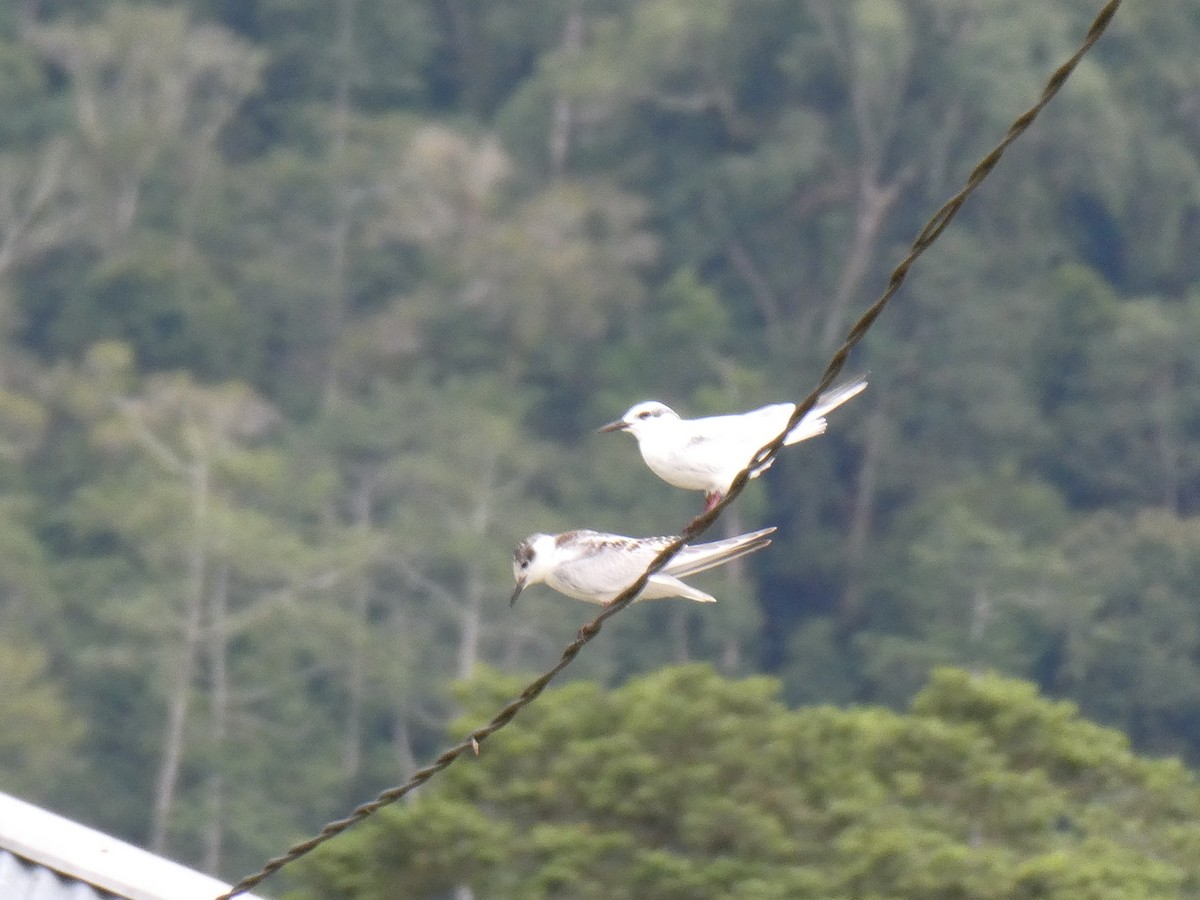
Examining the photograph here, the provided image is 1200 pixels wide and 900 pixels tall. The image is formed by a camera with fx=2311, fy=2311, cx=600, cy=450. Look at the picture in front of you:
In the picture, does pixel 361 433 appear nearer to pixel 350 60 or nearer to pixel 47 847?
pixel 350 60

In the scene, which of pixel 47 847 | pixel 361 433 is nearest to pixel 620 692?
pixel 47 847

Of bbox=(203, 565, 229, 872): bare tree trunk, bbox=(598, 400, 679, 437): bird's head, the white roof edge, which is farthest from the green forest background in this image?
bbox=(598, 400, 679, 437): bird's head

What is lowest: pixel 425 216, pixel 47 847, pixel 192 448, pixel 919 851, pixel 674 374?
pixel 47 847

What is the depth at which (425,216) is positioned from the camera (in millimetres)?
33500

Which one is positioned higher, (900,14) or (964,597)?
(900,14)

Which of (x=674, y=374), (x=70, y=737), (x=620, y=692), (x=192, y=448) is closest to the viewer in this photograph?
(x=620, y=692)

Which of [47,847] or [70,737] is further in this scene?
[70,737]

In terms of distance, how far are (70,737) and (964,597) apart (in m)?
10.5

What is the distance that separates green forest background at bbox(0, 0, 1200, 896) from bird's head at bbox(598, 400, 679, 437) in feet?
64.1

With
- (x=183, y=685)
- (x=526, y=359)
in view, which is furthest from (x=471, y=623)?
(x=526, y=359)

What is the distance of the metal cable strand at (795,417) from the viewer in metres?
3.55

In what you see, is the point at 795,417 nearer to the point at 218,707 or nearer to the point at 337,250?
the point at 218,707

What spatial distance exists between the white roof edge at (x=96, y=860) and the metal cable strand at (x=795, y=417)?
818mm

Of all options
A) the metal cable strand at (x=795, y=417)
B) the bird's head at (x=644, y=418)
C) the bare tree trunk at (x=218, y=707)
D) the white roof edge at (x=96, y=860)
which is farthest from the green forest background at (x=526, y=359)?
the metal cable strand at (x=795, y=417)
